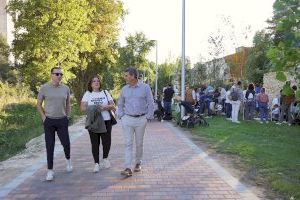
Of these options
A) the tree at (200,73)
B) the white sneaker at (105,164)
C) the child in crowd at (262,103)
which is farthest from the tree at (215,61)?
the white sneaker at (105,164)

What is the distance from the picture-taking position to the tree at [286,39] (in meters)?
6.33

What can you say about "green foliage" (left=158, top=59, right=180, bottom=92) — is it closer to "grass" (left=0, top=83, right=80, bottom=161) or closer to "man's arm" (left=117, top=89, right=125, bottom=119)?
"grass" (left=0, top=83, right=80, bottom=161)

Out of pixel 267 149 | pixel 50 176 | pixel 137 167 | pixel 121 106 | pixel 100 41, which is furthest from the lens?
pixel 100 41

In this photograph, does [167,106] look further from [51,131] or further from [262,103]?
[51,131]

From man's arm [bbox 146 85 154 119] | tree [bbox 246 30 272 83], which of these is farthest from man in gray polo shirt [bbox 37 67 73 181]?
tree [bbox 246 30 272 83]

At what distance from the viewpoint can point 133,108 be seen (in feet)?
27.6

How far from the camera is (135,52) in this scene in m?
63.9

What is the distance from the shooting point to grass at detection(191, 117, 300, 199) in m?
8.20

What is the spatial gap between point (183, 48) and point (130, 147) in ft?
43.9

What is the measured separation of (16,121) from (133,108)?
14271 millimetres

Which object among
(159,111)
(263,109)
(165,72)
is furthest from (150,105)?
(165,72)

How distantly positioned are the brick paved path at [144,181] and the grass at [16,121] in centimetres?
340

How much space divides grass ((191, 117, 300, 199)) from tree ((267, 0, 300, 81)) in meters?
2.01

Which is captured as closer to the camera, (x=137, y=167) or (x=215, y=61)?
(x=137, y=167)
